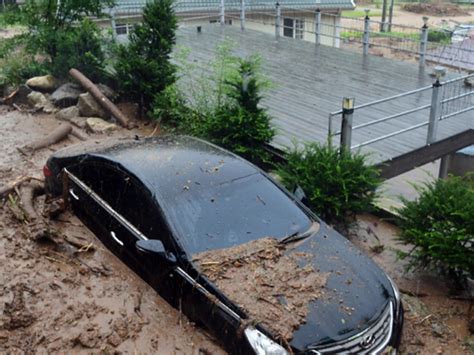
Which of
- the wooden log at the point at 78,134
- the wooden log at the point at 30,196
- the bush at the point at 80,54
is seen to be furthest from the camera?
the bush at the point at 80,54

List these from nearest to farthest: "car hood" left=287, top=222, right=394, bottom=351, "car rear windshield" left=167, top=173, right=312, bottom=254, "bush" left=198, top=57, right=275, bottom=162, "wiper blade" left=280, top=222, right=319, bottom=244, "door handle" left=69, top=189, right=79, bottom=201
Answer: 1. "car hood" left=287, top=222, right=394, bottom=351
2. "car rear windshield" left=167, top=173, right=312, bottom=254
3. "wiper blade" left=280, top=222, right=319, bottom=244
4. "door handle" left=69, top=189, right=79, bottom=201
5. "bush" left=198, top=57, right=275, bottom=162

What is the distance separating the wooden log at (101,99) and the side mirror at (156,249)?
6358 millimetres

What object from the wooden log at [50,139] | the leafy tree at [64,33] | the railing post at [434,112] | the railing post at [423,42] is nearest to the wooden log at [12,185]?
the wooden log at [50,139]

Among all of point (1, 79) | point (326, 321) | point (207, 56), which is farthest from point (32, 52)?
point (326, 321)

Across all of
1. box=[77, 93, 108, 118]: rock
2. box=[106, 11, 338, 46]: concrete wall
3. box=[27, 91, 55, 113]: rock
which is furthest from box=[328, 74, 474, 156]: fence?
box=[106, 11, 338, 46]: concrete wall

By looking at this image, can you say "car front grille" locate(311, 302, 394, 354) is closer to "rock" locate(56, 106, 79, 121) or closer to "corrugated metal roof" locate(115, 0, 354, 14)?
"rock" locate(56, 106, 79, 121)

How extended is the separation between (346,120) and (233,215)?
2.88 meters

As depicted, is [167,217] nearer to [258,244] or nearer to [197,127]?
[258,244]

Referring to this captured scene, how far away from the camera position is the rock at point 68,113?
1139 cm

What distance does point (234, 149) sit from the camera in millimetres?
8195

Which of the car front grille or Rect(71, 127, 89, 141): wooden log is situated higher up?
the car front grille

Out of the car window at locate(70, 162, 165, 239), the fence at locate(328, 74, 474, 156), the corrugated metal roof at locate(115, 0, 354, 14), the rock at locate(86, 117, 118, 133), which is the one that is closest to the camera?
the car window at locate(70, 162, 165, 239)

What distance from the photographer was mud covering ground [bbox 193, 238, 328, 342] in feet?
14.1

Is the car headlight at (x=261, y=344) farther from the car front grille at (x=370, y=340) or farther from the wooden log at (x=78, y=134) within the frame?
the wooden log at (x=78, y=134)
